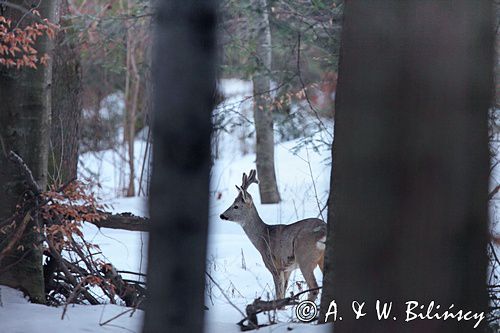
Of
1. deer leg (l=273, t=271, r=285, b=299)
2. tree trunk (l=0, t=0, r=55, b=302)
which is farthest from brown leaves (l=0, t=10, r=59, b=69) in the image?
deer leg (l=273, t=271, r=285, b=299)

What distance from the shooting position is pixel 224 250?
12.2m

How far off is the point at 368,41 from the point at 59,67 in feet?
24.9

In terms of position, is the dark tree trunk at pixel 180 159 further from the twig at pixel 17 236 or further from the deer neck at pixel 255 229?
the deer neck at pixel 255 229

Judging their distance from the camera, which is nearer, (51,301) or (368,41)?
(368,41)

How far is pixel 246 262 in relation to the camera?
37.7ft

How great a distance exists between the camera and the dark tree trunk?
16.6 feet

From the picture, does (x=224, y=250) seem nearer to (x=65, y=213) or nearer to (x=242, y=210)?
(x=242, y=210)

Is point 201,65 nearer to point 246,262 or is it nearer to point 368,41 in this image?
point 368,41

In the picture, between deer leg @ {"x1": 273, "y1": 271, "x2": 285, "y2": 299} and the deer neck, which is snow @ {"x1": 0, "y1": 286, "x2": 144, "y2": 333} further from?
the deer neck

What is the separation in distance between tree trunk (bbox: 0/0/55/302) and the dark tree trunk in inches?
99.5

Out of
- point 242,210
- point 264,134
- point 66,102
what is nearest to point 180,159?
point 242,210

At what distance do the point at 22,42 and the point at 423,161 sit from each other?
3727mm

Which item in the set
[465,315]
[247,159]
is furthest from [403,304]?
[247,159]

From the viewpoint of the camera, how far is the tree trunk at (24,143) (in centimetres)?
746
